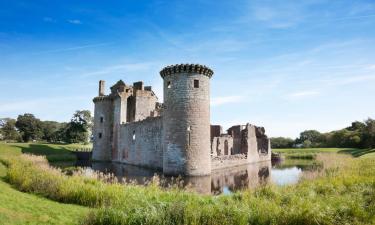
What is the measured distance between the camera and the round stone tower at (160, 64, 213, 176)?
2131 cm

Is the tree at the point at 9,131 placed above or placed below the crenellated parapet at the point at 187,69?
below

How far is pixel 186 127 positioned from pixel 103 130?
2014 cm

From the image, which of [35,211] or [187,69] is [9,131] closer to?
[187,69]

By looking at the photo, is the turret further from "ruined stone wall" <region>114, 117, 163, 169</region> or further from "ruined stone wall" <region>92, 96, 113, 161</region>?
"ruined stone wall" <region>114, 117, 163, 169</region>

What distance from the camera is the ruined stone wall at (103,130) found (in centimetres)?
3775

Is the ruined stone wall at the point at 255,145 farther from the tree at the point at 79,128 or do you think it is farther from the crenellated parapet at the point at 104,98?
the tree at the point at 79,128

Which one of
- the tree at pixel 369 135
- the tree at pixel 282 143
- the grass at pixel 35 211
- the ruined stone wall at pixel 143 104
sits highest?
the ruined stone wall at pixel 143 104

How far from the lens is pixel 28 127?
77.4 m

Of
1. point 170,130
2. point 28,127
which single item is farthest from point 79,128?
point 170,130

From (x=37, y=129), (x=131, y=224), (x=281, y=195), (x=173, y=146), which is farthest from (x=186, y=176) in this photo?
(x=37, y=129)

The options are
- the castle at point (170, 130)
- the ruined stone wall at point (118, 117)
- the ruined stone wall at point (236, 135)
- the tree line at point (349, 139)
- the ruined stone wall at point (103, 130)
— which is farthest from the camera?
the tree line at point (349, 139)

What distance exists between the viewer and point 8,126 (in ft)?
253

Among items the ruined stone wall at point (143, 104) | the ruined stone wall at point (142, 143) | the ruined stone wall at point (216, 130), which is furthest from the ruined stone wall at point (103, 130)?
the ruined stone wall at point (216, 130)

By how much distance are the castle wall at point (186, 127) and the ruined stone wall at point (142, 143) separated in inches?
157
